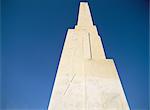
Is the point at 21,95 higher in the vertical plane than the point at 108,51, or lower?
lower

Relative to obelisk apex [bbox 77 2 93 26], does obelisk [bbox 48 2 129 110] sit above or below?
below

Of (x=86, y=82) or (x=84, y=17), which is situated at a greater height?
(x=84, y=17)

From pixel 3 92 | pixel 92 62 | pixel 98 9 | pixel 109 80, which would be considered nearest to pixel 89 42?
pixel 92 62

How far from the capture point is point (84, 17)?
1.89 meters

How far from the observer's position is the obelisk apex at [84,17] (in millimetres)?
1871

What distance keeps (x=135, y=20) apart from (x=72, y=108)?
99cm

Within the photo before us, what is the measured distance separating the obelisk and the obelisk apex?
13 cm

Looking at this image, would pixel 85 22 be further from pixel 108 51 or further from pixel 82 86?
pixel 82 86

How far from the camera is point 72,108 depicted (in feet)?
5.54

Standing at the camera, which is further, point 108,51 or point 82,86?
point 108,51

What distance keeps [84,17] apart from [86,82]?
0.52 meters

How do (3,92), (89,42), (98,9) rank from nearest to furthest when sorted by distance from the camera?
(89,42) < (3,92) < (98,9)

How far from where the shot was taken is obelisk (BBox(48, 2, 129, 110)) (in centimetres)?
167

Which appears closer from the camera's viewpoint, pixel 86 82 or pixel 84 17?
pixel 86 82
